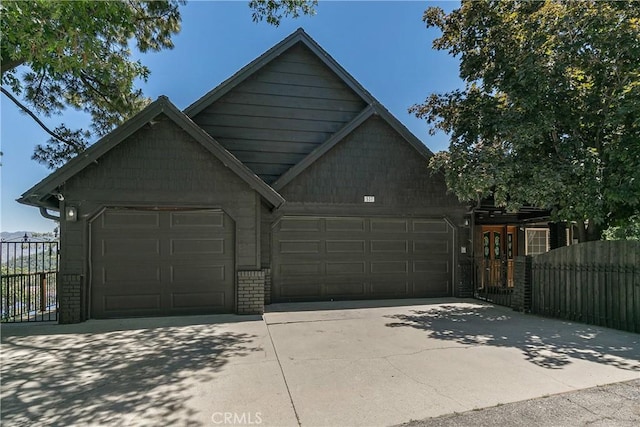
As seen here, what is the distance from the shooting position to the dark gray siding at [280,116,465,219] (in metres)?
9.91

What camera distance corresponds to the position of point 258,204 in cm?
823

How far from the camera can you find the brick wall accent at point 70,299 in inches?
284

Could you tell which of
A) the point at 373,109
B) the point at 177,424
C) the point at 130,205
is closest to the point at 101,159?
the point at 130,205

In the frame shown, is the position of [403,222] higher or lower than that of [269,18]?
lower

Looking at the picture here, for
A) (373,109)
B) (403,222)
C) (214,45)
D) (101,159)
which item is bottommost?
(403,222)

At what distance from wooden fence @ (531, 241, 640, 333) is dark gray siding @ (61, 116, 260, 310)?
22.2 feet

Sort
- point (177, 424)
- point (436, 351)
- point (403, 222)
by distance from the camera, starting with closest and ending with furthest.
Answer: point (177, 424) < point (436, 351) < point (403, 222)

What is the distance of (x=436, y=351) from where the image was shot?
17.8 ft

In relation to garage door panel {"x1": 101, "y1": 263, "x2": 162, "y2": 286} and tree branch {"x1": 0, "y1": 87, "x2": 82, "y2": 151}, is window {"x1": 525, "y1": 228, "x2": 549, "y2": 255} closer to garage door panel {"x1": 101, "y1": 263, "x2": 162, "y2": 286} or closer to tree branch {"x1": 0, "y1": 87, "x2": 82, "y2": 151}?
garage door panel {"x1": 101, "y1": 263, "x2": 162, "y2": 286}

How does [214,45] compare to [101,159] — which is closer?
[101,159]

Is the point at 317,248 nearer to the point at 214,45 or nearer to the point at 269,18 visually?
the point at 269,18

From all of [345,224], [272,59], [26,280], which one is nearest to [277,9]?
[272,59]

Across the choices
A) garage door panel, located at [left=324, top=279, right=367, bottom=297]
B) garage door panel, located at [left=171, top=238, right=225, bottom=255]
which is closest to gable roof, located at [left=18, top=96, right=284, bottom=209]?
garage door panel, located at [left=171, top=238, right=225, bottom=255]

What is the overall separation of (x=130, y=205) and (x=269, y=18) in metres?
5.35
